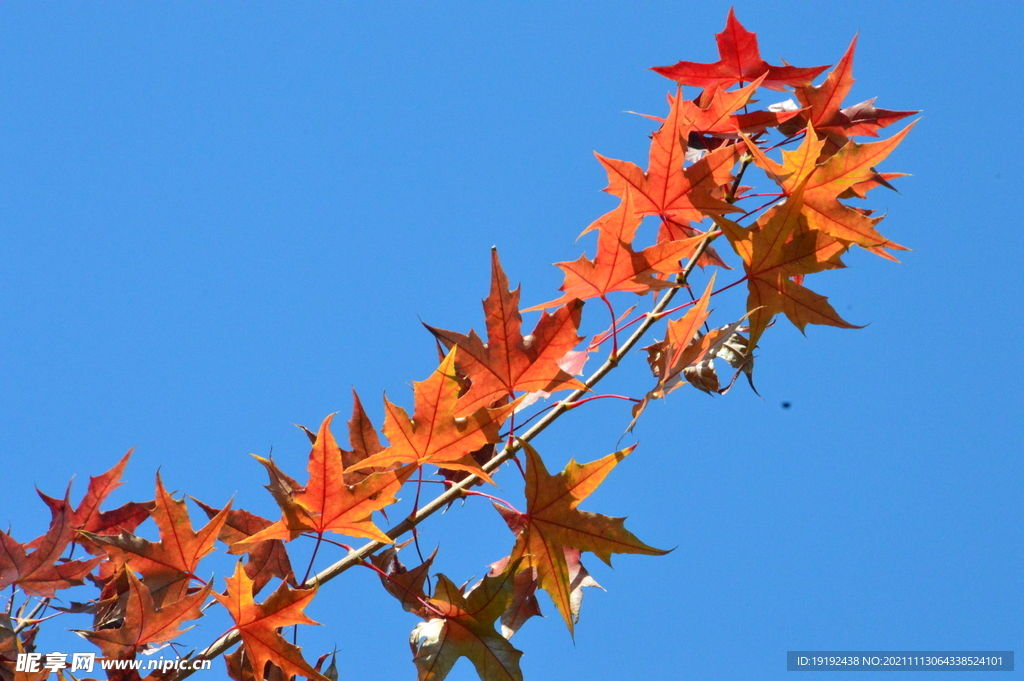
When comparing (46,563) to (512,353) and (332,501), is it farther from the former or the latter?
(512,353)

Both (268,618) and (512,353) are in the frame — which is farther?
→ (512,353)

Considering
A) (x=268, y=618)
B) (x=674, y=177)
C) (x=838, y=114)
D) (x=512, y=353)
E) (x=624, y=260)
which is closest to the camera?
(x=268, y=618)

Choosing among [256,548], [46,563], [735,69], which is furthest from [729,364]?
[46,563]

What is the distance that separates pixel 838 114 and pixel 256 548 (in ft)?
5.41

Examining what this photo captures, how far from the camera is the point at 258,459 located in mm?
1348

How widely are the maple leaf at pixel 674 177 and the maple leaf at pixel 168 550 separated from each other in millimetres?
1042

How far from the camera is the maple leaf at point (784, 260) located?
1.54 metres

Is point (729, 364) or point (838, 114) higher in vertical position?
point (838, 114)

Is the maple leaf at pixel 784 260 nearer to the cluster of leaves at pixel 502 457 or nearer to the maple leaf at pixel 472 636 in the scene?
the cluster of leaves at pixel 502 457

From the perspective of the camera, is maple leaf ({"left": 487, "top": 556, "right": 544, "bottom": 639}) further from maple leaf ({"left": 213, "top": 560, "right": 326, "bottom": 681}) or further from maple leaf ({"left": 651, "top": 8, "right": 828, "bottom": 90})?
maple leaf ({"left": 651, "top": 8, "right": 828, "bottom": 90})

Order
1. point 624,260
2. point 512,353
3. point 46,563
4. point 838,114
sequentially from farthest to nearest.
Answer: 1. point 838,114
2. point 46,563
3. point 624,260
4. point 512,353

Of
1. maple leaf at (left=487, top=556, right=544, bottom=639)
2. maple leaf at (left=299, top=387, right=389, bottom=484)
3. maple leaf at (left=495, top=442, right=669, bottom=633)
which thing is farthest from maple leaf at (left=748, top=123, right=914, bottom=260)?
maple leaf at (left=487, top=556, right=544, bottom=639)

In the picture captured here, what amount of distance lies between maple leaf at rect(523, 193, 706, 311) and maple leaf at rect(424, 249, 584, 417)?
0.13 m

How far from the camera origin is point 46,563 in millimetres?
1819
